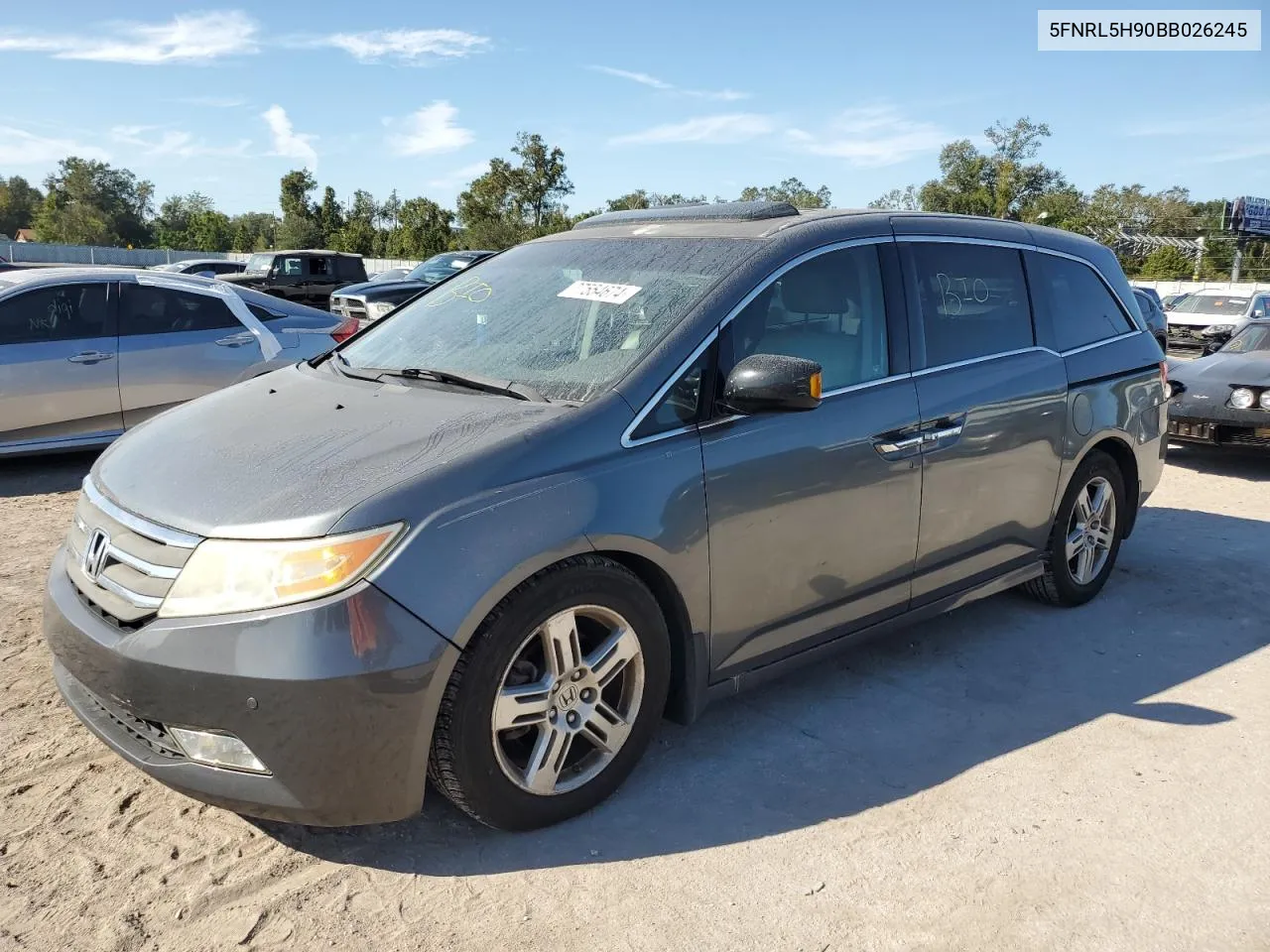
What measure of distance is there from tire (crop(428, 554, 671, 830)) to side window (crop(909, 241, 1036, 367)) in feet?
5.78

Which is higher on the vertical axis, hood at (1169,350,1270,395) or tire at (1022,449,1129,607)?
hood at (1169,350,1270,395)

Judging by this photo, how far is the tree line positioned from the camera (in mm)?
45188

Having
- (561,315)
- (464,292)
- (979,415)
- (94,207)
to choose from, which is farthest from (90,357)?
(94,207)

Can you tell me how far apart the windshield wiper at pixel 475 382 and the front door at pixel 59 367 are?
489 cm

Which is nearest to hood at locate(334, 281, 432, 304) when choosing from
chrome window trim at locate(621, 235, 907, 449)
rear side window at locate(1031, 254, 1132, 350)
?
rear side window at locate(1031, 254, 1132, 350)

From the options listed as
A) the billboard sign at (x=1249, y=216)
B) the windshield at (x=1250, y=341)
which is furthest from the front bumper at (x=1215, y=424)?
the billboard sign at (x=1249, y=216)

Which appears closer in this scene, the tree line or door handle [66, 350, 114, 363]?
door handle [66, 350, 114, 363]

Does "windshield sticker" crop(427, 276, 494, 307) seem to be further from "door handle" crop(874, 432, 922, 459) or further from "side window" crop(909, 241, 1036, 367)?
"side window" crop(909, 241, 1036, 367)

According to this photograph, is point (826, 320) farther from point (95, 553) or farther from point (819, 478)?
point (95, 553)

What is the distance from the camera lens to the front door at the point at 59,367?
279 inches

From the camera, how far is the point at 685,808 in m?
3.06

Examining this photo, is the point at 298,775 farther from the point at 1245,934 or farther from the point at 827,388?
the point at 1245,934

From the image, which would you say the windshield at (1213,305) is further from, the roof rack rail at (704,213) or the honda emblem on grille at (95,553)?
the honda emblem on grille at (95,553)

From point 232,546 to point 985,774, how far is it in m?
2.47
